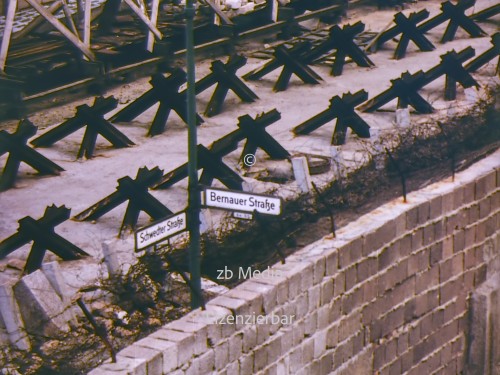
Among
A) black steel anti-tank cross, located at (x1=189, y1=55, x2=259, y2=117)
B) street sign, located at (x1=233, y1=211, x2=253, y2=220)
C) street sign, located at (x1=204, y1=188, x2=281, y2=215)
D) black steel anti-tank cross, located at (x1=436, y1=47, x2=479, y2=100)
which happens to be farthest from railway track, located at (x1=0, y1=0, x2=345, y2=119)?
street sign, located at (x1=204, y1=188, x2=281, y2=215)

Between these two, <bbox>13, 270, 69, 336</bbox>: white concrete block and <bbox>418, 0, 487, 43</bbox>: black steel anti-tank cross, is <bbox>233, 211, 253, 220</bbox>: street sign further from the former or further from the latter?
<bbox>418, 0, 487, 43</bbox>: black steel anti-tank cross

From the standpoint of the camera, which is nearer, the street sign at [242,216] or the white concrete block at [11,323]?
the white concrete block at [11,323]

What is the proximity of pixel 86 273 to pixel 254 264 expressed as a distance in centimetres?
132

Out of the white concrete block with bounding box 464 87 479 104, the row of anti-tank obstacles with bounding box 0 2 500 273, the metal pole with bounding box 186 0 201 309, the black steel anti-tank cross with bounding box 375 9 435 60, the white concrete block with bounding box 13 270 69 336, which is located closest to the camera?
the white concrete block with bounding box 13 270 69 336

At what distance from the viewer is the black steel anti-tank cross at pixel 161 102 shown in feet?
59.8

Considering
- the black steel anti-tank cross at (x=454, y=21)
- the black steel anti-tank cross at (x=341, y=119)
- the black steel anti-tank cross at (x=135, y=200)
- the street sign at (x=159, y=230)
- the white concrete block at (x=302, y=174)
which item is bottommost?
the black steel anti-tank cross at (x=454, y=21)

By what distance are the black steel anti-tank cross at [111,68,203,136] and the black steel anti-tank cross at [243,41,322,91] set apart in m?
1.80

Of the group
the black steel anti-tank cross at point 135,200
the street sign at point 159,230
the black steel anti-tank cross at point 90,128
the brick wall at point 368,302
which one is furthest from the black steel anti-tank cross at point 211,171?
the street sign at point 159,230

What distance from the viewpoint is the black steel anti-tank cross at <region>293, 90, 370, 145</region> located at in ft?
58.3

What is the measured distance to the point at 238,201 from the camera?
1262 cm

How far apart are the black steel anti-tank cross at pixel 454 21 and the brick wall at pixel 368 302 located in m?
6.14

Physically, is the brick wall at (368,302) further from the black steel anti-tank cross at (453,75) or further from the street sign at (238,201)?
the black steel anti-tank cross at (453,75)

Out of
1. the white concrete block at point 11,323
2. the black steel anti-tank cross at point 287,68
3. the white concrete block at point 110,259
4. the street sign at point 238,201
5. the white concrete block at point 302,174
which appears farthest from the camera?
the black steel anti-tank cross at point 287,68

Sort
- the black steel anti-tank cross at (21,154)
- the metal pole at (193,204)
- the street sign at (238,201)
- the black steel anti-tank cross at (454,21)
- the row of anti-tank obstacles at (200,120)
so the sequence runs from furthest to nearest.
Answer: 1. the black steel anti-tank cross at (454,21)
2. the black steel anti-tank cross at (21,154)
3. the row of anti-tank obstacles at (200,120)
4. the street sign at (238,201)
5. the metal pole at (193,204)
